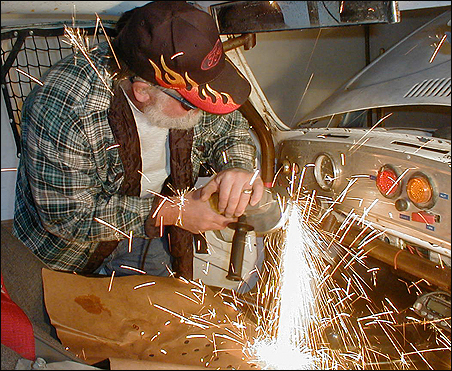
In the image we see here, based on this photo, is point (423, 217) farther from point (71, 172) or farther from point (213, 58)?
point (71, 172)

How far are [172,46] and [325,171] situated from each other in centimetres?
85

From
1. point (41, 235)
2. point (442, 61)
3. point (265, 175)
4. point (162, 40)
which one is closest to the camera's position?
point (162, 40)

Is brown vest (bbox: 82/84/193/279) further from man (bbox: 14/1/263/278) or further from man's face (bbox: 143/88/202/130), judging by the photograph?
man's face (bbox: 143/88/202/130)

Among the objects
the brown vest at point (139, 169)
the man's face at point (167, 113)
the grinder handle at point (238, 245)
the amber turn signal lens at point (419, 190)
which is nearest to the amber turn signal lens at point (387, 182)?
the amber turn signal lens at point (419, 190)

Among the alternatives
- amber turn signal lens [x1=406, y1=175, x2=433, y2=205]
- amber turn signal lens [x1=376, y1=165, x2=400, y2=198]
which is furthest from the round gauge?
amber turn signal lens [x1=406, y1=175, x2=433, y2=205]

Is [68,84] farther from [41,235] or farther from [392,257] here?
[392,257]

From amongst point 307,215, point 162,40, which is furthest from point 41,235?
point 307,215

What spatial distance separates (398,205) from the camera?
1.55 meters

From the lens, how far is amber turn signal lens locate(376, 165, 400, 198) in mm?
1592

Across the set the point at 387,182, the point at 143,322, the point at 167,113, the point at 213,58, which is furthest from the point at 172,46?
the point at 143,322

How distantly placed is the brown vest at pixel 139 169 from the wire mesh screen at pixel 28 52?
425 mm

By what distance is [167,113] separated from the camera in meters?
1.94

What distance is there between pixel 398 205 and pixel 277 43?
59.9 inches

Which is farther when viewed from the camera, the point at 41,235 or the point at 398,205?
the point at 41,235
